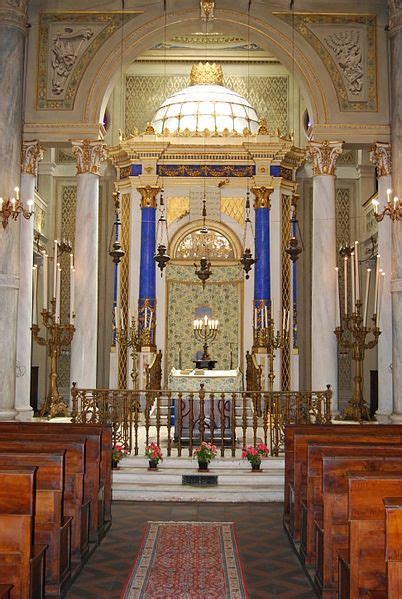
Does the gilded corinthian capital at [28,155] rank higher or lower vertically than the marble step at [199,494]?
higher

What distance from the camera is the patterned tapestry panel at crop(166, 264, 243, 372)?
1654 centimetres

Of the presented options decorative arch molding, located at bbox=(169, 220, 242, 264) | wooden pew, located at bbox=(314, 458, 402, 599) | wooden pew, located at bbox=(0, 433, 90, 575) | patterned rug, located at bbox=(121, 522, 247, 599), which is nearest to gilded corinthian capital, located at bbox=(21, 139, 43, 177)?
decorative arch molding, located at bbox=(169, 220, 242, 264)

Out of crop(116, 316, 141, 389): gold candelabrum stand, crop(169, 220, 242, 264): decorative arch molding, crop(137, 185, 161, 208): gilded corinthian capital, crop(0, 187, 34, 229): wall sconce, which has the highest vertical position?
crop(137, 185, 161, 208): gilded corinthian capital

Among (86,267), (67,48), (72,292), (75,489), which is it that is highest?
(67,48)

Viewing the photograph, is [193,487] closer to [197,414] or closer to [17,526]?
[197,414]

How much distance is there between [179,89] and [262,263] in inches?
216

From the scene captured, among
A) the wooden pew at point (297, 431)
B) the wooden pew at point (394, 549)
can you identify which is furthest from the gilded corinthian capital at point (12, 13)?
the wooden pew at point (394, 549)

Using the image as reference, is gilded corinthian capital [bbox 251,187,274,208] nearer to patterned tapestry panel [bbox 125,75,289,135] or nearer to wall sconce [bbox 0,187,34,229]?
patterned tapestry panel [bbox 125,75,289,135]

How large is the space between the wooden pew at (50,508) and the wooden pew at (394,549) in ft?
7.30

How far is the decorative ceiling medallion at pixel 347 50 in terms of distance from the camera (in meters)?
12.0

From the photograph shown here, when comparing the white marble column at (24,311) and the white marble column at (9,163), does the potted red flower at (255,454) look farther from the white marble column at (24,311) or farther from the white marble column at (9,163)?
the white marble column at (24,311)

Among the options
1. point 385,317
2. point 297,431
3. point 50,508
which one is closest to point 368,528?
point 50,508

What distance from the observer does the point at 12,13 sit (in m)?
11.2

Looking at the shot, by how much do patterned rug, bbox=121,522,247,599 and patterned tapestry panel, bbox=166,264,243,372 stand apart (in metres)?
9.56
